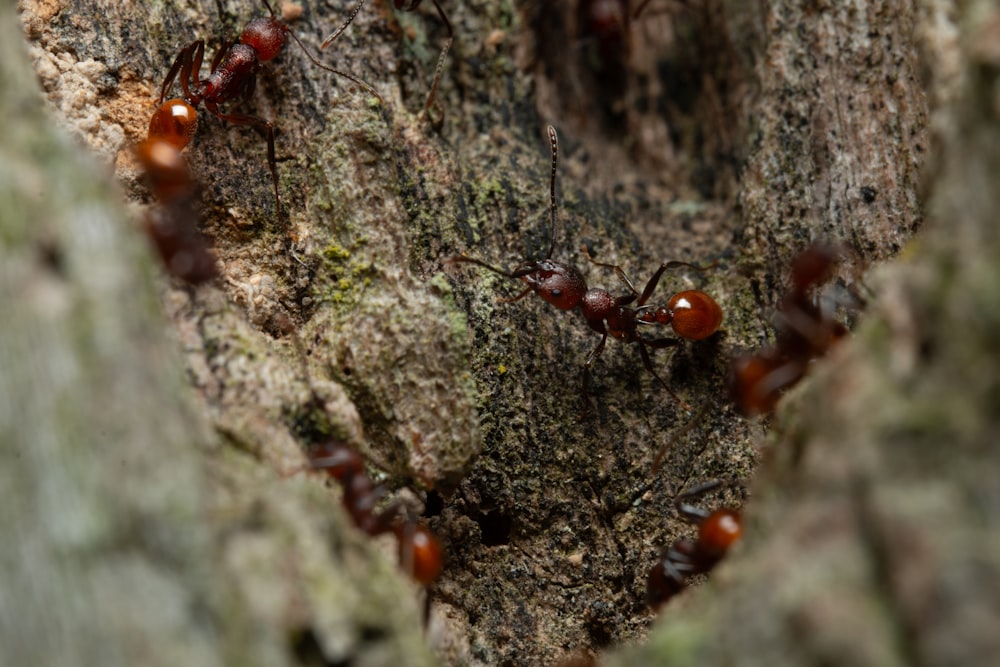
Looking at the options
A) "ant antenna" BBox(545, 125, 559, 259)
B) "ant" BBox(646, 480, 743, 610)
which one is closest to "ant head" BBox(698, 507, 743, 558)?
"ant" BBox(646, 480, 743, 610)

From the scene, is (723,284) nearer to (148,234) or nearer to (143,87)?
(148,234)

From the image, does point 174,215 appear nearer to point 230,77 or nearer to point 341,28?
point 230,77

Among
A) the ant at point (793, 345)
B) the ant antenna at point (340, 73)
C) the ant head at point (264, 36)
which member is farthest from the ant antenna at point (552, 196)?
the ant head at point (264, 36)

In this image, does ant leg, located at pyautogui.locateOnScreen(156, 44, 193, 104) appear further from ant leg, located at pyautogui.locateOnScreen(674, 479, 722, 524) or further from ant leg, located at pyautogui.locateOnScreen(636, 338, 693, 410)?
ant leg, located at pyautogui.locateOnScreen(674, 479, 722, 524)

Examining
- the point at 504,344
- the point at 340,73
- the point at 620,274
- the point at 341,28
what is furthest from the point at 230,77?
the point at 620,274

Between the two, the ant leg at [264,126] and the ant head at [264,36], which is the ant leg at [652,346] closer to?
the ant leg at [264,126]

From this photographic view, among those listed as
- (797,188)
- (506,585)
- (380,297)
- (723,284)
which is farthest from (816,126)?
(506,585)
